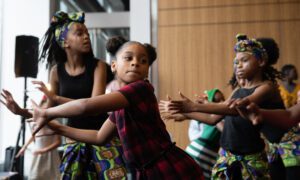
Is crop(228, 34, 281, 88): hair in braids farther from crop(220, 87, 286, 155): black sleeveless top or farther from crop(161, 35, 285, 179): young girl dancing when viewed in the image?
crop(220, 87, 286, 155): black sleeveless top

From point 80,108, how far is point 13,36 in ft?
13.3

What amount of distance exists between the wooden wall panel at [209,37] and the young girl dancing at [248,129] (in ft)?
9.23

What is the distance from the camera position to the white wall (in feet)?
17.0

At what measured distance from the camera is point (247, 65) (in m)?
2.60

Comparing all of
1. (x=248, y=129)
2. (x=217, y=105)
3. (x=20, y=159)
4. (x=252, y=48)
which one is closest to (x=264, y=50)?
(x=252, y=48)

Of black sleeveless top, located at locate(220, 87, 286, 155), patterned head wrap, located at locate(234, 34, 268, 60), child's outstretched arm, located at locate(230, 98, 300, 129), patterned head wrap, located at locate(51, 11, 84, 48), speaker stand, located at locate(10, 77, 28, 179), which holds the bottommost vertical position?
speaker stand, located at locate(10, 77, 28, 179)

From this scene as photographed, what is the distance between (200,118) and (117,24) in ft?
10.8

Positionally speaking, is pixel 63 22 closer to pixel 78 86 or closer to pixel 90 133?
pixel 78 86

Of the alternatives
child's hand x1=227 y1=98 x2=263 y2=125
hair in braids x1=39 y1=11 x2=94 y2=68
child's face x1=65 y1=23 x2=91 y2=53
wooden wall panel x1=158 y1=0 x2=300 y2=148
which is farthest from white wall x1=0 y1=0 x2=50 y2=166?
child's hand x1=227 y1=98 x2=263 y2=125

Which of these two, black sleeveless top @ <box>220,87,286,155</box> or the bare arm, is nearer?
the bare arm

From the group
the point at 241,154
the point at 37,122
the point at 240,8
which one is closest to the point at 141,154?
the point at 37,122

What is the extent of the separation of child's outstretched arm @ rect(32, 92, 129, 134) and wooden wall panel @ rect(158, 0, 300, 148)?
153 inches

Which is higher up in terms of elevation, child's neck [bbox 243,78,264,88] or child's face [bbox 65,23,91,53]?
child's face [bbox 65,23,91,53]

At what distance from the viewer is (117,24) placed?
18.6ft
